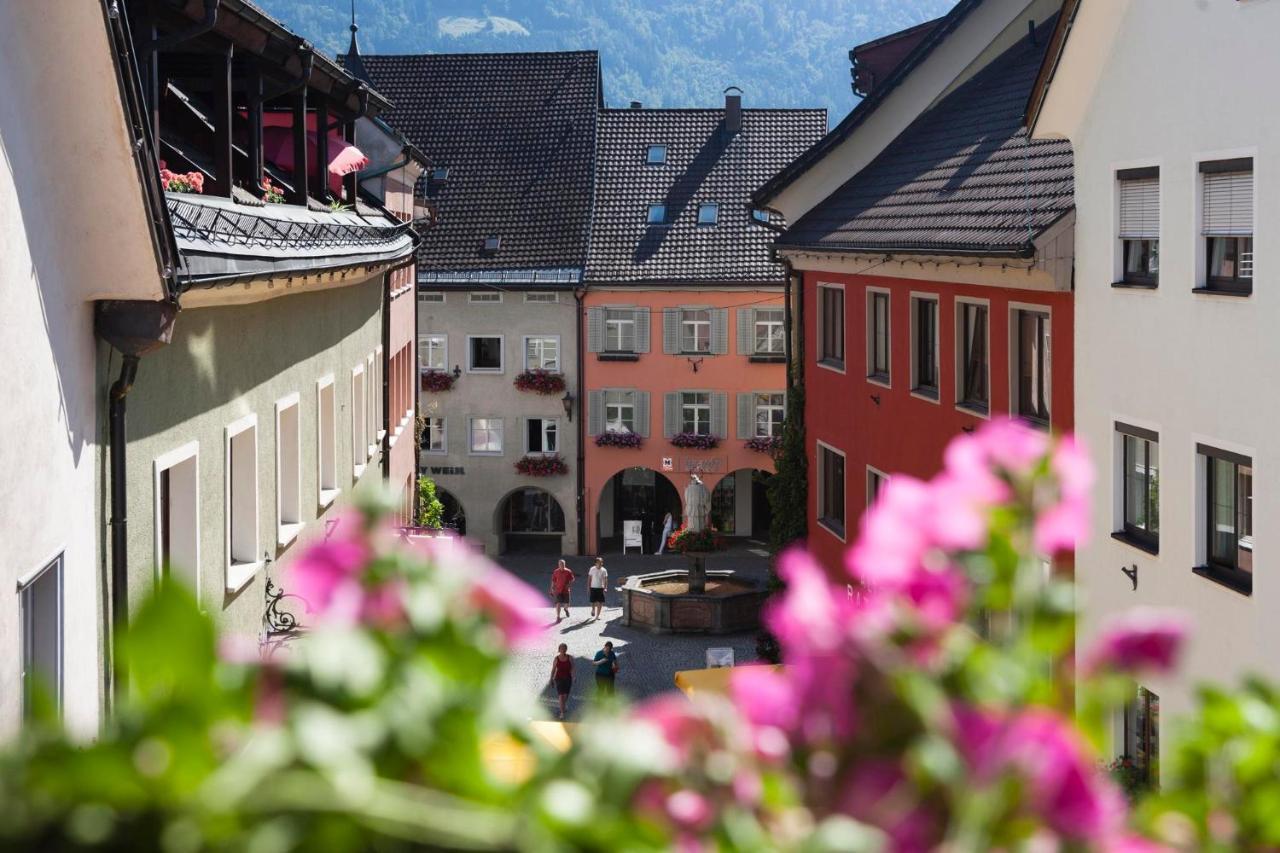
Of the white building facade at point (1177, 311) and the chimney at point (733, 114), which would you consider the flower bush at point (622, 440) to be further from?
the white building facade at point (1177, 311)

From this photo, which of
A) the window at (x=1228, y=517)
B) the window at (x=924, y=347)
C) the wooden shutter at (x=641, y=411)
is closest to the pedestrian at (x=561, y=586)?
the wooden shutter at (x=641, y=411)

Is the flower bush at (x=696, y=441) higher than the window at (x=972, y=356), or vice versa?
the window at (x=972, y=356)

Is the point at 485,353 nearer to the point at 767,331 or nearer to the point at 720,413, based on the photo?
the point at 720,413

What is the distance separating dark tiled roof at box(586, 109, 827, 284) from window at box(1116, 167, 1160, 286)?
2832 cm

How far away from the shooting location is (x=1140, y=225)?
1398cm

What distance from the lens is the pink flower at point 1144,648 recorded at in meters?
1.62

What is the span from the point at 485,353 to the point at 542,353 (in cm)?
140

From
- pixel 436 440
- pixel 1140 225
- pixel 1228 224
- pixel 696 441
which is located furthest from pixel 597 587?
pixel 1228 224

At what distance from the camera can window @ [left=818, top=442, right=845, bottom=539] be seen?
23.7 m

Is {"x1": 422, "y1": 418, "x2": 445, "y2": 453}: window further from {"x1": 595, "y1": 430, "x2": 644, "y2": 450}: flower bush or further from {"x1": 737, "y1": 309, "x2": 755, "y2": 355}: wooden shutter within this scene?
{"x1": 737, "y1": 309, "x2": 755, "y2": 355}: wooden shutter

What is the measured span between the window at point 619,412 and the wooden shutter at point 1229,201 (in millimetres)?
32156

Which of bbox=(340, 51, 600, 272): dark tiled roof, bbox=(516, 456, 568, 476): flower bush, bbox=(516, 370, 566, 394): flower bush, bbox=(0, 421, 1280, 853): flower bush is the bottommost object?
bbox=(516, 456, 568, 476): flower bush

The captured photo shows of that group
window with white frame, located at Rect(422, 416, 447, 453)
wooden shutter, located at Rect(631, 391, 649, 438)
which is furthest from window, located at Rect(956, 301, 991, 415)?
window with white frame, located at Rect(422, 416, 447, 453)

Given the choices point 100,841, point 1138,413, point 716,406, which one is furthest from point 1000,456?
point 716,406
